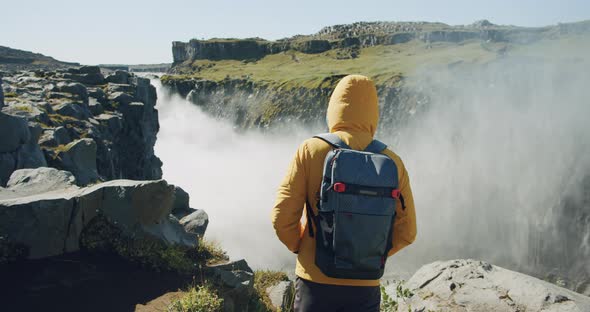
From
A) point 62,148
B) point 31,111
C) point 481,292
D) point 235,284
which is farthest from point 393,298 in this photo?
point 31,111

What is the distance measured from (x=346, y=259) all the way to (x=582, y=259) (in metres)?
60.0

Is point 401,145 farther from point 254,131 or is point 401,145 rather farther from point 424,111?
point 254,131

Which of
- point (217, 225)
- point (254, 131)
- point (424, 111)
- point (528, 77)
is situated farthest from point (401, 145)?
point (254, 131)

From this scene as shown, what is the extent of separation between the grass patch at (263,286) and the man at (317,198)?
21.2 ft

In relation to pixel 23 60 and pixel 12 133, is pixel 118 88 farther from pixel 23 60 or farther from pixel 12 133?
pixel 23 60

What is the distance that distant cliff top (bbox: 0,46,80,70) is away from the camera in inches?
4963

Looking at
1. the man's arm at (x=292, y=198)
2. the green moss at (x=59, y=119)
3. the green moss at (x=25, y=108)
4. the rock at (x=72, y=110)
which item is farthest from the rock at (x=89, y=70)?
the man's arm at (x=292, y=198)

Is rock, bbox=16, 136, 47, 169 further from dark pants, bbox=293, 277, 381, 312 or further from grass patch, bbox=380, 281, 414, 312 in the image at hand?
dark pants, bbox=293, 277, 381, 312

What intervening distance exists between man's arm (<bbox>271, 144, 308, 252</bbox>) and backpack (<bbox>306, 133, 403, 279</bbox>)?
0.29 meters

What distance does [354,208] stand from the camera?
4.68 m

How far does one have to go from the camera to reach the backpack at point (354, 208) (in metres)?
4.66

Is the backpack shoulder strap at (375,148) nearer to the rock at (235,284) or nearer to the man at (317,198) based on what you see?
the man at (317,198)

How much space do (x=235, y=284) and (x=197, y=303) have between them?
6.93 feet

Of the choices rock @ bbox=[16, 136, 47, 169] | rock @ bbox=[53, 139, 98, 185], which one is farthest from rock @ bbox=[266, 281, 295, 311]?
rock @ bbox=[53, 139, 98, 185]
